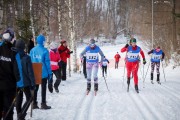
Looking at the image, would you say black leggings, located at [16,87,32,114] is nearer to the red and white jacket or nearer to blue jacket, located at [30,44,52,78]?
blue jacket, located at [30,44,52,78]

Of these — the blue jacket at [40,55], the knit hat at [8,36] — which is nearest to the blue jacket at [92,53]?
the blue jacket at [40,55]

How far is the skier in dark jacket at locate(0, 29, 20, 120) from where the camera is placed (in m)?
5.19

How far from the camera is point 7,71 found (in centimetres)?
521

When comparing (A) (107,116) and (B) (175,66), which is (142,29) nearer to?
(B) (175,66)

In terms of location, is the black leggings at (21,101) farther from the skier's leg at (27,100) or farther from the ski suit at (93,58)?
the ski suit at (93,58)

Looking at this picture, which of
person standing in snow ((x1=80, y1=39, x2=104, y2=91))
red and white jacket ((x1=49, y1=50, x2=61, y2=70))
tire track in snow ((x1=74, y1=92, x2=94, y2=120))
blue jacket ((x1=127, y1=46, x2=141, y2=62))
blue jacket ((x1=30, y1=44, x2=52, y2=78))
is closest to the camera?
tire track in snow ((x1=74, y1=92, x2=94, y2=120))

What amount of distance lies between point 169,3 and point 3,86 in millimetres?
26277

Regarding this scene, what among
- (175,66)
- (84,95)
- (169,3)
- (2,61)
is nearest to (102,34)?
(169,3)

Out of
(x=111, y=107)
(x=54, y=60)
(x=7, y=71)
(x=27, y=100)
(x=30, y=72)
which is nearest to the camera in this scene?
(x=7, y=71)

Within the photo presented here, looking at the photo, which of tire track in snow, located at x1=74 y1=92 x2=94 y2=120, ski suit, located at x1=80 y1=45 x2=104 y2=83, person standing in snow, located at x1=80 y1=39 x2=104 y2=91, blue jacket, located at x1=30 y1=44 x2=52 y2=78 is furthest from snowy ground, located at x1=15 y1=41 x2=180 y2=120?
blue jacket, located at x1=30 y1=44 x2=52 y2=78

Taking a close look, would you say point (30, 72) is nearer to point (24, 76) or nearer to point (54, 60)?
point (24, 76)

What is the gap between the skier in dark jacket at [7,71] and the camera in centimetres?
519

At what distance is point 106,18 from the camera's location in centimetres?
6481

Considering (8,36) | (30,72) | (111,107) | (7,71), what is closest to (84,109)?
(111,107)
